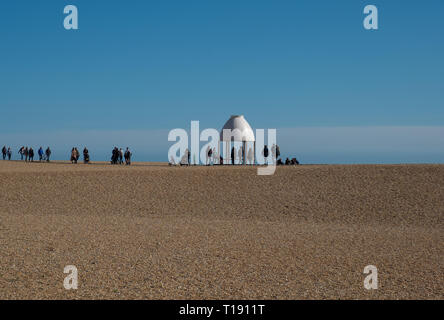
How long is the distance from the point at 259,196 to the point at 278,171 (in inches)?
171

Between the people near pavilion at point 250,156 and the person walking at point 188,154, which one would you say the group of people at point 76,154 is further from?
the people near pavilion at point 250,156

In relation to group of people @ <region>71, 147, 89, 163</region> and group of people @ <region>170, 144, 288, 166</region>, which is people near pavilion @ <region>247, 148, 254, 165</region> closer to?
group of people @ <region>170, 144, 288, 166</region>

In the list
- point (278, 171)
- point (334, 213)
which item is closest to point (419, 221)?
point (334, 213)

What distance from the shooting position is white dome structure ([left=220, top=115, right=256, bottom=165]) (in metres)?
34.8

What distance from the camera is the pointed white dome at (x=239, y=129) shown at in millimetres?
36625

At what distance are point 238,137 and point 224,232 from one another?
2276cm

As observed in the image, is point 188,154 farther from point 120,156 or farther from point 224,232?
point 224,232

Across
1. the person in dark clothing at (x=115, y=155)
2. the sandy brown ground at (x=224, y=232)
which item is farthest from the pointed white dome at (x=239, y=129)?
the sandy brown ground at (x=224, y=232)

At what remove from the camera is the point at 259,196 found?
68.3 ft

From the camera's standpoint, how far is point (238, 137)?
36688 millimetres

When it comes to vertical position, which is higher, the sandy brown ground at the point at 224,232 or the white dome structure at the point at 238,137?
the white dome structure at the point at 238,137

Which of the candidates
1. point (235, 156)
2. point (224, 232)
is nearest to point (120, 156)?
point (235, 156)

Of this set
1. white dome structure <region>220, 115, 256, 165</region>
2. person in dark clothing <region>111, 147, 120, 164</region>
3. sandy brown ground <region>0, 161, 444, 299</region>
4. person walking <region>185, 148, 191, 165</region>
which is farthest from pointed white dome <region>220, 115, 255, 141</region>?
sandy brown ground <region>0, 161, 444, 299</region>
